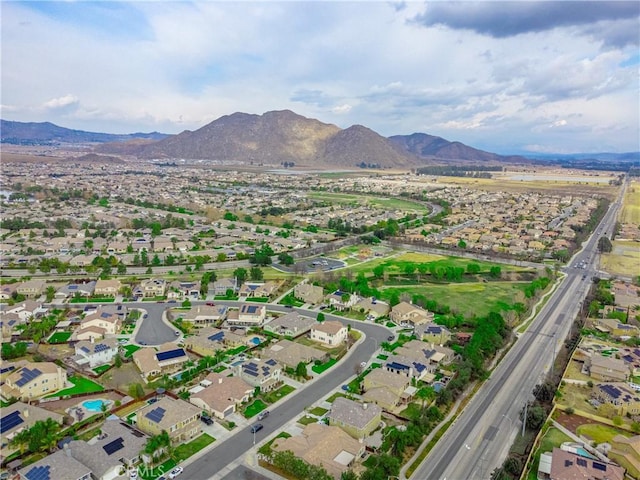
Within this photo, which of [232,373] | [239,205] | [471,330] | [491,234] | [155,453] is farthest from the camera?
[239,205]

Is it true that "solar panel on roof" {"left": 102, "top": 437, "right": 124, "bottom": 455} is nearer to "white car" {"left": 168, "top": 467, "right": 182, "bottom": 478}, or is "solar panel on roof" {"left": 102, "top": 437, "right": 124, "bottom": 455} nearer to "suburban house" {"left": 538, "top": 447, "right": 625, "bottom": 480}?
"white car" {"left": 168, "top": 467, "right": 182, "bottom": 478}

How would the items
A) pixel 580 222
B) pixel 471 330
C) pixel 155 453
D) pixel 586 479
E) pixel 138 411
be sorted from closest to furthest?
pixel 586 479 → pixel 155 453 → pixel 138 411 → pixel 471 330 → pixel 580 222

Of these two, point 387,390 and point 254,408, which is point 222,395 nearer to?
point 254,408

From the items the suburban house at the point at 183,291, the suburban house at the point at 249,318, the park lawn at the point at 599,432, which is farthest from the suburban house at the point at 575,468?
the suburban house at the point at 183,291

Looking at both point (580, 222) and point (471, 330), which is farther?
point (580, 222)

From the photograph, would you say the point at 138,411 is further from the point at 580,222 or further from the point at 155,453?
the point at 580,222

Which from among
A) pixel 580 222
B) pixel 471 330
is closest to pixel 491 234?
pixel 580 222

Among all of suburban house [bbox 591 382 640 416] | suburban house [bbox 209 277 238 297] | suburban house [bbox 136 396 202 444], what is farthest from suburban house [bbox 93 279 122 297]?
suburban house [bbox 591 382 640 416]
